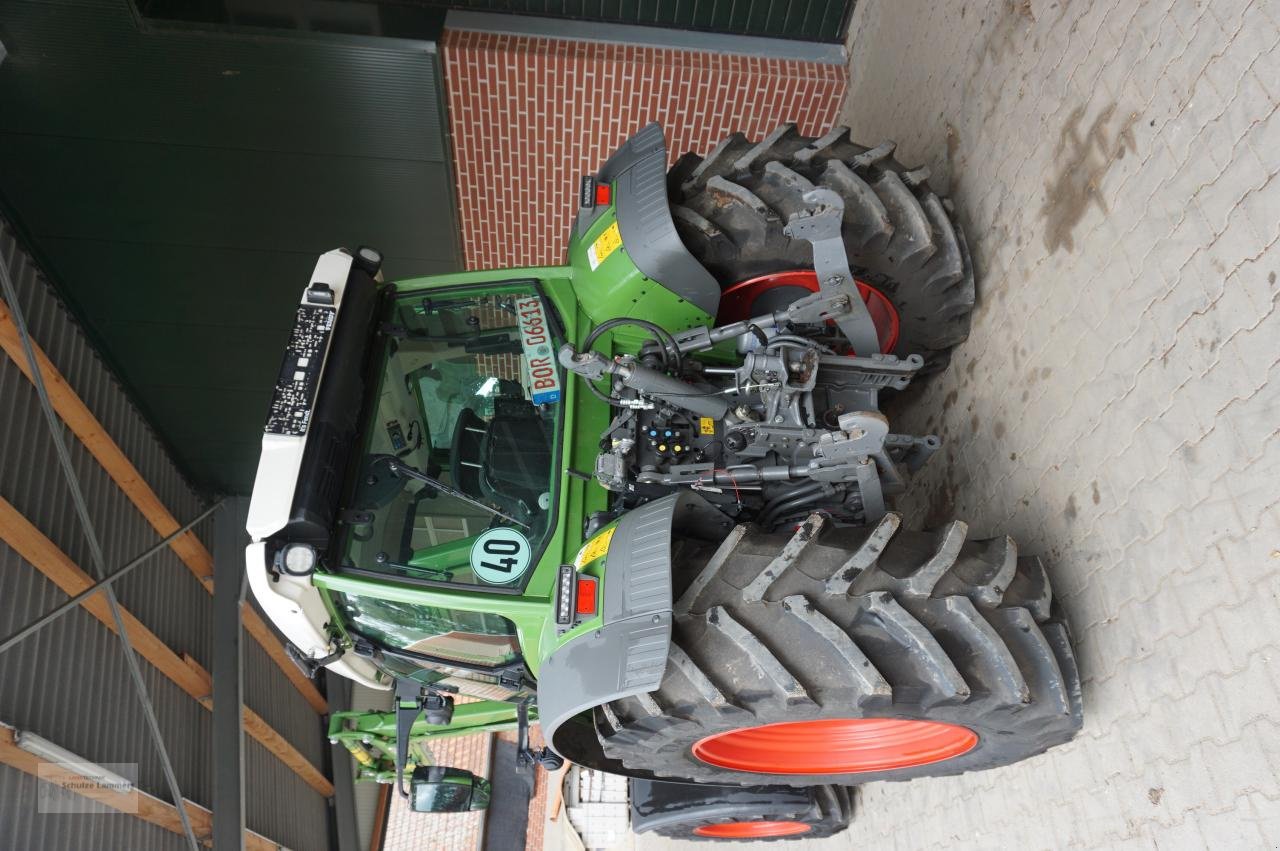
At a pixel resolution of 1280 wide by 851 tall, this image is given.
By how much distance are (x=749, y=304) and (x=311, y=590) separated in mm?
1926

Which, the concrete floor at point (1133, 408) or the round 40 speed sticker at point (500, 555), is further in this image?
the round 40 speed sticker at point (500, 555)

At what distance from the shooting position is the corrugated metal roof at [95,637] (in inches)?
189

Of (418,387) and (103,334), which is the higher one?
(103,334)

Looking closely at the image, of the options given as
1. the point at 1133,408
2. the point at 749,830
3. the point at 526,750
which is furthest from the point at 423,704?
the point at 1133,408

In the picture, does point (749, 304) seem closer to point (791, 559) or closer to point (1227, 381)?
point (791, 559)

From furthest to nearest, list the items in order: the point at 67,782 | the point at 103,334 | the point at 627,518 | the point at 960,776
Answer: the point at 103,334
the point at 67,782
the point at 960,776
the point at 627,518

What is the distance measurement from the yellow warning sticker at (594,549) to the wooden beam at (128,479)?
409 cm

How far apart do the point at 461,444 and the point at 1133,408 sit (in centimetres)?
217

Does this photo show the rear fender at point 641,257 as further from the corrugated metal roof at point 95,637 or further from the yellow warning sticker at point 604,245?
the corrugated metal roof at point 95,637

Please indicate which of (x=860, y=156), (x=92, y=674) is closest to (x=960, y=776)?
(x=860, y=156)

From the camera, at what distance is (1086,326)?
2842 mm

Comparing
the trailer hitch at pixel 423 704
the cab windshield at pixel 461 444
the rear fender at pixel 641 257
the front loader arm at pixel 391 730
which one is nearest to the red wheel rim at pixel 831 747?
the cab windshield at pixel 461 444

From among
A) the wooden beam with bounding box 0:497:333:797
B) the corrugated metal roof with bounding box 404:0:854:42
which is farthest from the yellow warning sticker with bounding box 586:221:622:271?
the wooden beam with bounding box 0:497:333:797

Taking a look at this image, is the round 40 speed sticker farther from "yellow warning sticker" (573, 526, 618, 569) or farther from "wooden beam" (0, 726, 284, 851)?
"wooden beam" (0, 726, 284, 851)
